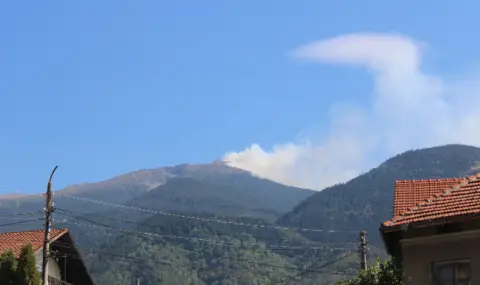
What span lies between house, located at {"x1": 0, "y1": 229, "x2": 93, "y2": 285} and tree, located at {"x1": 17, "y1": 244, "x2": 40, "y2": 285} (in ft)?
9.10

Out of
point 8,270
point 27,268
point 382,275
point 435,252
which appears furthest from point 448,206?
point 8,270

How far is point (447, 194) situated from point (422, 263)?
8.74 ft

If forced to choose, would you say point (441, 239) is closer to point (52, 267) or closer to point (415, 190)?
point (415, 190)

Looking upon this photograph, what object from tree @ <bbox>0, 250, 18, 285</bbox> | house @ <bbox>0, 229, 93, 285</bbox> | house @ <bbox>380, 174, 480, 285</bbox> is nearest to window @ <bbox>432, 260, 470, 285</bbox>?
house @ <bbox>380, 174, 480, 285</bbox>

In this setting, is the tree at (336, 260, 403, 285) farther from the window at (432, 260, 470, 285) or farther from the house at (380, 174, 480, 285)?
the window at (432, 260, 470, 285)

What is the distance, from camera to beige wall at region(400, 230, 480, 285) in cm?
2192

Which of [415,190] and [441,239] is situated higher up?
[415,190]

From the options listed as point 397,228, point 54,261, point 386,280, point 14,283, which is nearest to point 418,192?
point 386,280

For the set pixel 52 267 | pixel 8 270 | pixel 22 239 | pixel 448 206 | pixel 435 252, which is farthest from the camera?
pixel 22 239

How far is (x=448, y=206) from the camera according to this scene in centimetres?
2309

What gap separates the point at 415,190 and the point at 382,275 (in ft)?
19.8

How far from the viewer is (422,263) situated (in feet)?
74.4

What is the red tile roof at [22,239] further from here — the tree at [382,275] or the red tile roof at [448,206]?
the red tile roof at [448,206]

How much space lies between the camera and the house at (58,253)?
4894 centimetres
